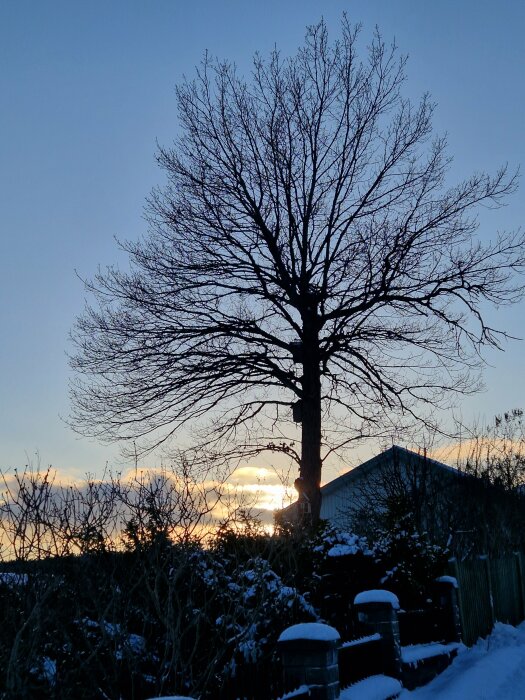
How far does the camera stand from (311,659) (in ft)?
28.1

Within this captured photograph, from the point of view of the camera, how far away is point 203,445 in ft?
68.5

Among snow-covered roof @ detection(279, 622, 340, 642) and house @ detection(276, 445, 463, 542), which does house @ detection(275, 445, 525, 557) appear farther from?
snow-covered roof @ detection(279, 622, 340, 642)

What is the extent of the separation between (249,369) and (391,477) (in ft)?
30.5

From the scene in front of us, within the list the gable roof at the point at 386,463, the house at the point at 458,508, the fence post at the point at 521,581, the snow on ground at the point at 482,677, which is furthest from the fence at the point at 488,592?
the gable roof at the point at 386,463

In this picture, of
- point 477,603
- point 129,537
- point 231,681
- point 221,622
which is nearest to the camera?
point 231,681

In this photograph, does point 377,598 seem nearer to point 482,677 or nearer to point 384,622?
point 384,622

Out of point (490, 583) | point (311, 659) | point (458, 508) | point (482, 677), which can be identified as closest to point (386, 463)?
point (458, 508)

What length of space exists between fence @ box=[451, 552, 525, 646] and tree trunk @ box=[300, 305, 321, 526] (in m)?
3.81

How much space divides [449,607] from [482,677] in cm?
242

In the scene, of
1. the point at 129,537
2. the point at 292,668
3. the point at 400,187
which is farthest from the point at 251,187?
the point at 292,668

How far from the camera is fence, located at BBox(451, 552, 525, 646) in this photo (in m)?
15.9

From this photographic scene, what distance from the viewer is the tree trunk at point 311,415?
19856 mm

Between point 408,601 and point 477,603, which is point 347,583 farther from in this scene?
point 477,603

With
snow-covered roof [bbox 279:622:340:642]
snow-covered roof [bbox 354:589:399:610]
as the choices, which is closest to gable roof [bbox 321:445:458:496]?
snow-covered roof [bbox 354:589:399:610]
